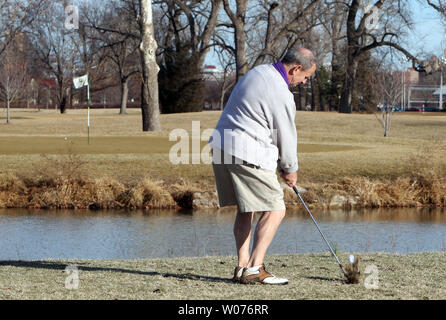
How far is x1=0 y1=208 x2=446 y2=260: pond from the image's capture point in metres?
11.9

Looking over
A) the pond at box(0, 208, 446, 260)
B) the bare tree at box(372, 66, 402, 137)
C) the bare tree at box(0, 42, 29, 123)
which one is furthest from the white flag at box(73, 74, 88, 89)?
the bare tree at box(0, 42, 29, 123)

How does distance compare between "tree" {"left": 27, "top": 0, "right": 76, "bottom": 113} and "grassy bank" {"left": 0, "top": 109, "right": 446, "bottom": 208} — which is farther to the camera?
"tree" {"left": 27, "top": 0, "right": 76, "bottom": 113}

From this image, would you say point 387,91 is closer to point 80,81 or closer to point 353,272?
point 80,81

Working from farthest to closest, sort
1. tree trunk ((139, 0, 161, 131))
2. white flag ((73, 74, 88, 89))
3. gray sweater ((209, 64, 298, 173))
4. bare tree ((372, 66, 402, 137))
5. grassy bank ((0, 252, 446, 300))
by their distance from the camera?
bare tree ((372, 66, 402, 137)) → tree trunk ((139, 0, 161, 131)) → white flag ((73, 74, 88, 89)) → gray sweater ((209, 64, 298, 173)) → grassy bank ((0, 252, 446, 300))

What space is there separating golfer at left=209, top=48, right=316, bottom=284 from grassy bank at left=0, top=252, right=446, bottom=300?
396mm

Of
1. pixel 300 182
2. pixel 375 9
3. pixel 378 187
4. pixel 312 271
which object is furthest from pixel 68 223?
pixel 375 9

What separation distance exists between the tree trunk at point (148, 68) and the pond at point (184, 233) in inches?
472

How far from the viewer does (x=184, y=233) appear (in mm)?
13992

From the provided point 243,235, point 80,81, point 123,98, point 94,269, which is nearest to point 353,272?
point 243,235

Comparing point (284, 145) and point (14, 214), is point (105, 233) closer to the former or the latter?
point (14, 214)

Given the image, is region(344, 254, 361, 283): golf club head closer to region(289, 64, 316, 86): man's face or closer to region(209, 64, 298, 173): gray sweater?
region(209, 64, 298, 173): gray sweater

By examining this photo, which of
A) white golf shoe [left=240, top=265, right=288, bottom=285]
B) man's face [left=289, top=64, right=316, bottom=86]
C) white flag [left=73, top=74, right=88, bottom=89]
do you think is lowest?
white golf shoe [left=240, top=265, right=288, bottom=285]

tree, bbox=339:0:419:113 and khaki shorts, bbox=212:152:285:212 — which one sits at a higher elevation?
tree, bbox=339:0:419:113

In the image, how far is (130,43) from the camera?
67.6 m
